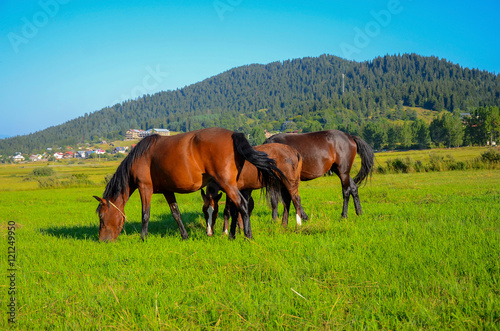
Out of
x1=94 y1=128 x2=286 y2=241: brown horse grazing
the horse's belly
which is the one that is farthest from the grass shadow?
the horse's belly

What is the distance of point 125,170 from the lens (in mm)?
8125

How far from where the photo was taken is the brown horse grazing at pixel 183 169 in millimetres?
6988

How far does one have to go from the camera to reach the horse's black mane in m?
8.08

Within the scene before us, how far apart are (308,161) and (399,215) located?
2.82 m

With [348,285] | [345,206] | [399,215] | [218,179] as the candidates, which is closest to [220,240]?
[218,179]

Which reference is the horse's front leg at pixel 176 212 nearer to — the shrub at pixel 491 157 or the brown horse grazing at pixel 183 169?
the brown horse grazing at pixel 183 169

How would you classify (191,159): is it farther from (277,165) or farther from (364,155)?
(364,155)

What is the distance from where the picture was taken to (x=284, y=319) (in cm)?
357

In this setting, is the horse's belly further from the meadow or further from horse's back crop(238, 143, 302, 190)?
the meadow

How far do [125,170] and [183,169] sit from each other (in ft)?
5.43

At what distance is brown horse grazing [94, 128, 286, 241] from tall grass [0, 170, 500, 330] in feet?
2.78

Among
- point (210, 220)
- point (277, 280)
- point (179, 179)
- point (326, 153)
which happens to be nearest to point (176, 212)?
point (210, 220)

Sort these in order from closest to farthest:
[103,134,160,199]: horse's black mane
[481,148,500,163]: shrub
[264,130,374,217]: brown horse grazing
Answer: [103,134,160,199]: horse's black mane
[264,130,374,217]: brown horse grazing
[481,148,500,163]: shrub

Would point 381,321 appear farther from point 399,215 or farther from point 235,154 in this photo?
point 399,215
